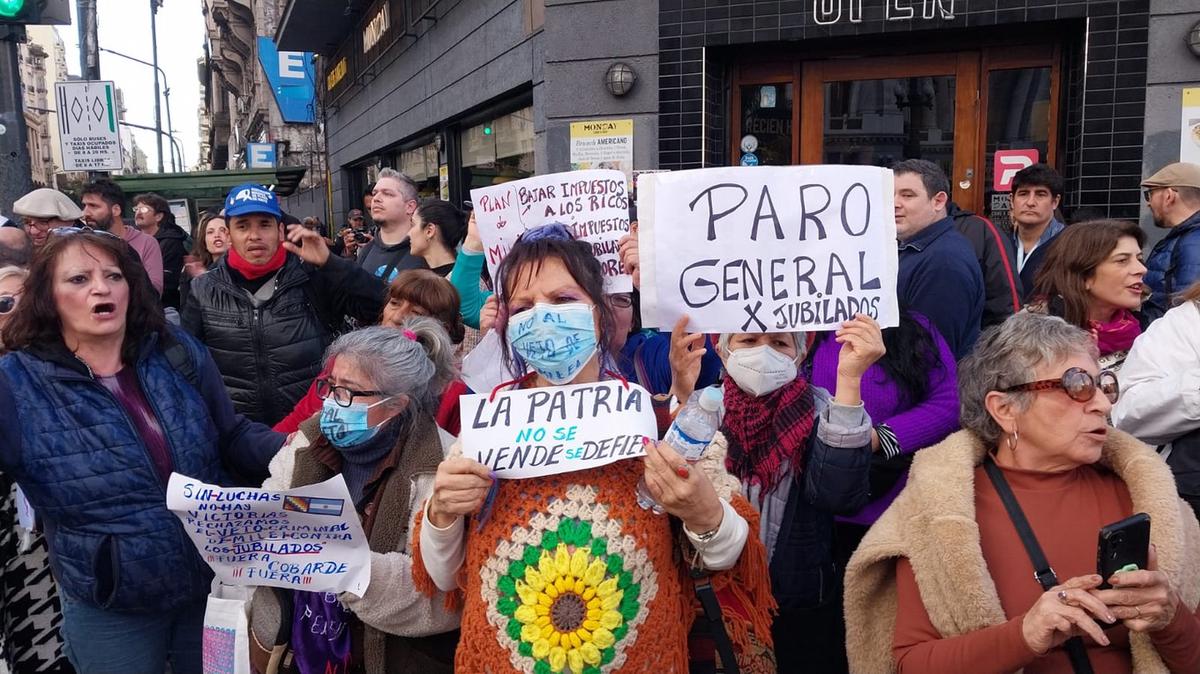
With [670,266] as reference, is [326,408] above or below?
below

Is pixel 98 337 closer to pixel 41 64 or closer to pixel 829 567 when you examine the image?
pixel 829 567

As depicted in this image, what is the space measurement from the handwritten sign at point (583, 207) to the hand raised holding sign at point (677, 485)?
102 cm

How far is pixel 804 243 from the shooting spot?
238 cm

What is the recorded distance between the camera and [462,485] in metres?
1.77

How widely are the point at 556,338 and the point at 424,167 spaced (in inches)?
526

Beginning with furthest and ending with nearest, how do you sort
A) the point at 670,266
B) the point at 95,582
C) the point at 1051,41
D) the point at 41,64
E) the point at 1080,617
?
the point at 41,64 → the point at 1051,41 → the point at 95,582 → the point at 670,266 → the point at 1080,617

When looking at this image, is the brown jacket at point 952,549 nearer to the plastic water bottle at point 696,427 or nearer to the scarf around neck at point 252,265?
the plastic water bottle at point 696,427

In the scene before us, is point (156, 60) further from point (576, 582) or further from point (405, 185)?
point (576, 582)

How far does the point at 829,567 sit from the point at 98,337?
2382mm

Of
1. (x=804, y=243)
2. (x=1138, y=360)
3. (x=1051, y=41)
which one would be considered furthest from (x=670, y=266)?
(x=1051, y=41)

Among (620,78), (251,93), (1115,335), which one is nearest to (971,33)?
(620,78)

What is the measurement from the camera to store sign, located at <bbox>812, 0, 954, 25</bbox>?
6754 millimetres

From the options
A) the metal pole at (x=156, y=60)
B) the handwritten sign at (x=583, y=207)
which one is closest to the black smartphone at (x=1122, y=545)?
the handwritten sign at (x=583, y=207)

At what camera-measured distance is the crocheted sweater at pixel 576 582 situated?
71.1 inches
